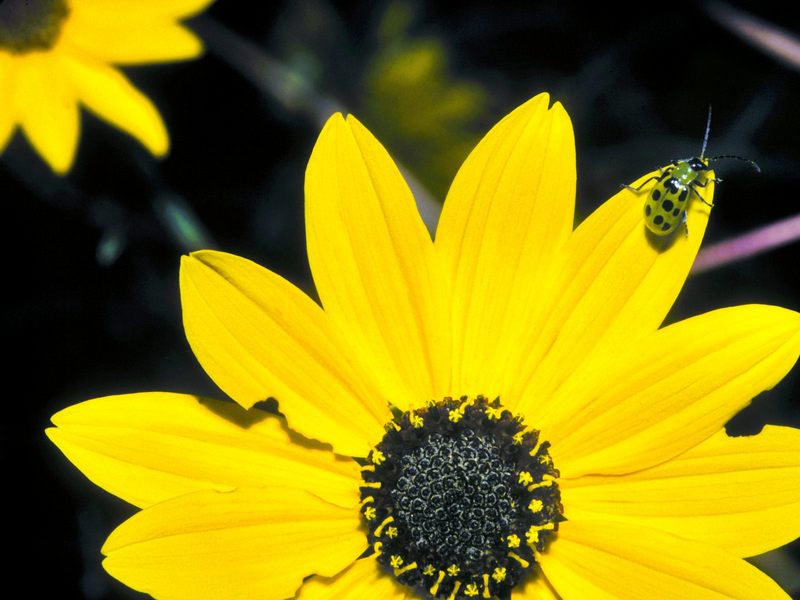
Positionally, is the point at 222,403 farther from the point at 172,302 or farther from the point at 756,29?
the point at 756,29

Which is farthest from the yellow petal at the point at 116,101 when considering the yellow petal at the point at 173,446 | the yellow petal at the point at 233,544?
the yellow petal at the point at 233,544

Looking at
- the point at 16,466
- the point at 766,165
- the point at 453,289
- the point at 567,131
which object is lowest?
the point at 16,466

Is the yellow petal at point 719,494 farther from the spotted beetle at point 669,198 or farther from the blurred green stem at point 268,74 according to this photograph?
the blurred green stem at point 268,74

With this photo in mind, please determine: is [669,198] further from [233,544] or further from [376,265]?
[233,544]

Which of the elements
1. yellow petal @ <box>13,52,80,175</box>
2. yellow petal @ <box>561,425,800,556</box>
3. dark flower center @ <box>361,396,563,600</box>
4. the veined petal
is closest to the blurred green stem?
the veined petal

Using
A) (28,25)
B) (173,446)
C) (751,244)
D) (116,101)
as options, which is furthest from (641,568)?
(28,25)

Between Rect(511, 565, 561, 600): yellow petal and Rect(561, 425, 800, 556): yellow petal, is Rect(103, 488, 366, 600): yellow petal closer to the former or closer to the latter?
Rect(511, 565, 561, 600): yellow petal

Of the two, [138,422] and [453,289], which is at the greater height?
[453,289]

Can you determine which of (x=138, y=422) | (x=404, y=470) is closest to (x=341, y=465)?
(x=404, y=470)
